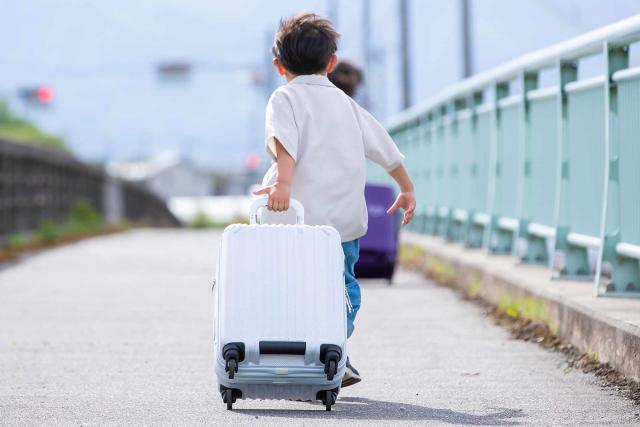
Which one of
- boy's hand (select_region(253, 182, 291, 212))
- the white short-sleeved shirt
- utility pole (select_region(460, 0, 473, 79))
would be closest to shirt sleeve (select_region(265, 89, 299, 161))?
the white short-sleeved shirt

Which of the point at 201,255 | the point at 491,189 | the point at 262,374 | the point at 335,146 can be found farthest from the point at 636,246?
the point at 201,255

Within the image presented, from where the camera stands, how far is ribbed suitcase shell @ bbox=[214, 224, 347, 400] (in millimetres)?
5254

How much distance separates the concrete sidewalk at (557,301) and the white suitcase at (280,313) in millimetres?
1291

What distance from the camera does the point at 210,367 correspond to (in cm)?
688

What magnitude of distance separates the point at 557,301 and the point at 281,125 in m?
2.43

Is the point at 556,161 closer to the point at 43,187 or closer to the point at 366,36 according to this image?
the point at 43,187

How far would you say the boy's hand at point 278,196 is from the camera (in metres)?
5.48

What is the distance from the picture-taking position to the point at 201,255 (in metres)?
17.3

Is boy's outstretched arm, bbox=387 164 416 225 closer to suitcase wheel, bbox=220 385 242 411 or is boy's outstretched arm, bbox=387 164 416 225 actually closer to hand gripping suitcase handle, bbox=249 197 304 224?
hand gripping suitcase handle, bbox=249 197 304 224

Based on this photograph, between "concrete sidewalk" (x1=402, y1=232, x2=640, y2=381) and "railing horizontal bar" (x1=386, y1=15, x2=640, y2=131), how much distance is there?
4.02 feet

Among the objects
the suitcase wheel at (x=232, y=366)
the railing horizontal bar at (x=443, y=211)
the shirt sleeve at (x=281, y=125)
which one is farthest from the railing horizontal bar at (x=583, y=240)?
the railing horizontal bar at (x=443, y=211)

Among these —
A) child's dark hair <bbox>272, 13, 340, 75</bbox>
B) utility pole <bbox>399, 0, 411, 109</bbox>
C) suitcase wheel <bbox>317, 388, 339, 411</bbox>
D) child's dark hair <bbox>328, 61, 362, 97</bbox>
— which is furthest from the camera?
utility pole <bbox>399, 0, 411, 109</bbox>

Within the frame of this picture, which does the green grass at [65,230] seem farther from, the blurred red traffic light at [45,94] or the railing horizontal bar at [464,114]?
the blurred red traffic light at [45,94]

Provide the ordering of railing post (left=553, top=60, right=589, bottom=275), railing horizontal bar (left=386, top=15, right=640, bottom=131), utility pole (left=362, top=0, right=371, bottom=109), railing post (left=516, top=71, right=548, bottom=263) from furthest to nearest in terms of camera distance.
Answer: utility pole (left=362, top=0, right=371, bottom=109) < railing post (left=516, top=71, right=548, bottom=263) < railing post (left=553, top=60, right=589, bottom=275) < railing horizontal bar (left=386, top=15, right=640, bottom=131)
